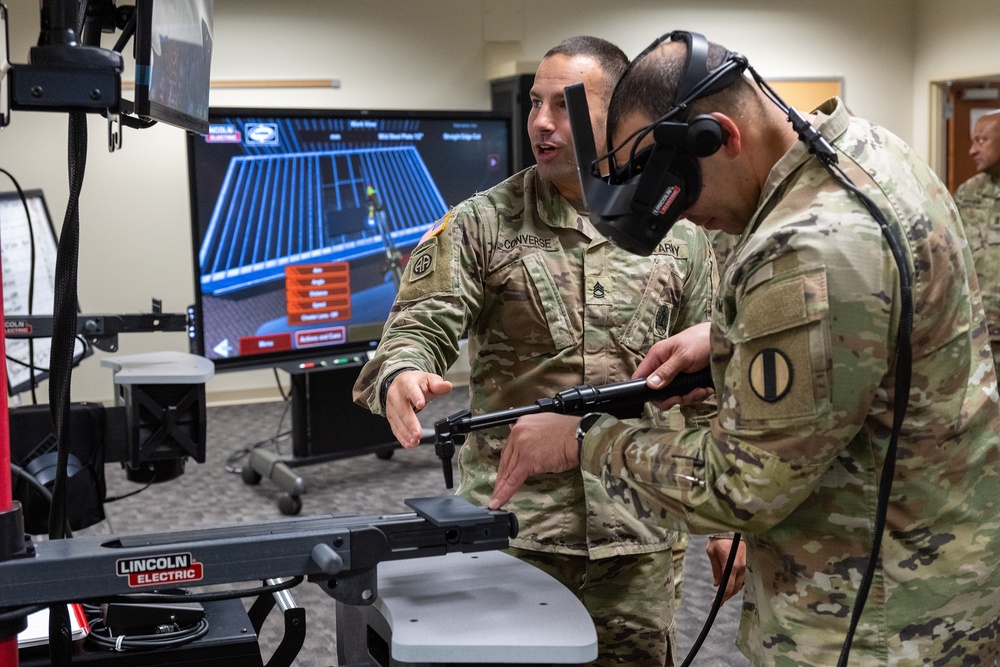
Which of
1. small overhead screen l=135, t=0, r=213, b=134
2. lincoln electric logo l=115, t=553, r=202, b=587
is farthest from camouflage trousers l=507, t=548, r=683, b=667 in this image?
small overhead screen l=135, t=0, r=213, b=134

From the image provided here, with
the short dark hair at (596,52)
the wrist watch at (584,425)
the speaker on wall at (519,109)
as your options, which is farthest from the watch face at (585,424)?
the speaker on wall at (519,109)

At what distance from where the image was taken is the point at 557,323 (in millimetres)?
1619

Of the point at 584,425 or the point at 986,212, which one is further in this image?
the point at 986,212

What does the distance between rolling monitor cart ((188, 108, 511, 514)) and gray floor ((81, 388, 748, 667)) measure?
0.14 metres

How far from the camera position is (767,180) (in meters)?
1.05

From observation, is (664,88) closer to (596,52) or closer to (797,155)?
(797,155)

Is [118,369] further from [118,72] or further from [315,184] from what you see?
[315,184]

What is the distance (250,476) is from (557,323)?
10.7 feet

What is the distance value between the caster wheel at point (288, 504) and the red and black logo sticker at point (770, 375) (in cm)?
341

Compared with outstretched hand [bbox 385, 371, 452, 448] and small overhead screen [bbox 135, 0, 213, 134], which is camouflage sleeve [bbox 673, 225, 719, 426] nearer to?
outstretched hand [bbox 385, 371, 452, 448]

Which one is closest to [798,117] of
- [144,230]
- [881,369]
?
[881,369]

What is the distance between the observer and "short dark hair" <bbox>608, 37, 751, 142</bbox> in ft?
3.42

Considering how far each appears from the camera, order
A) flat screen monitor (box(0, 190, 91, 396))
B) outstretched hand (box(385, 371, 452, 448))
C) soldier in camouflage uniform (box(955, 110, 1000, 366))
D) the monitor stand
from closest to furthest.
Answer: outstretched hand (box(385, 371, 452, 448)) → flat screen monitor (box(0, 190, 91, 396)) → soldier in camouflage uniform (box(955, 110, 1000, 366)) → the monitor stand

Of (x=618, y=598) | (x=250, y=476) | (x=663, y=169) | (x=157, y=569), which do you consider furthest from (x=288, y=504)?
(x=663, y=169)
